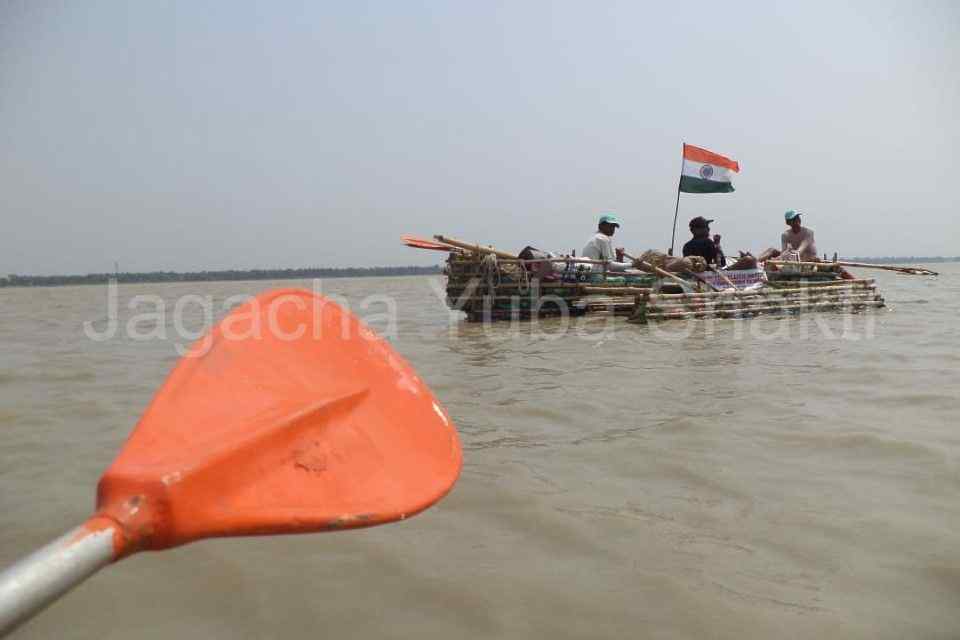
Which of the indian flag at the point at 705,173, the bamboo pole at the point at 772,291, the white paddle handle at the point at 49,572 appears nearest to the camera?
the white paddle handle at the point at 49,572

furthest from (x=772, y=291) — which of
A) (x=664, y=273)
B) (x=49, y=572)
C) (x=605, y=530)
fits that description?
(x=49, y=572)

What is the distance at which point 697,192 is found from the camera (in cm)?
1253

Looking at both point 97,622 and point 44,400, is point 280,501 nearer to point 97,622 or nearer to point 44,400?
point 97,622

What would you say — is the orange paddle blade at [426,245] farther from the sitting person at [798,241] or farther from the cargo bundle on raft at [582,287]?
the sitting person at [798,241]

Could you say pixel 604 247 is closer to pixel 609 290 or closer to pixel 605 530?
pixel 609 290

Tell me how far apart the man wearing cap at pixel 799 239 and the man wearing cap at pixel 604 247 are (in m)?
3.35

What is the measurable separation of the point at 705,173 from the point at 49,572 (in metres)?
12.6

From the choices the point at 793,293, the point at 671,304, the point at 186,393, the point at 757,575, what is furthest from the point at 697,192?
the point at 186,393

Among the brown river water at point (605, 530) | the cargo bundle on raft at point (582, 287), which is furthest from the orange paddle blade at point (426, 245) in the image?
the brown river water at point (605, 530)

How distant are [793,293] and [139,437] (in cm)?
1114

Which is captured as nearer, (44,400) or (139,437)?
(139,437)

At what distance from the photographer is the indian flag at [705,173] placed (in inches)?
490

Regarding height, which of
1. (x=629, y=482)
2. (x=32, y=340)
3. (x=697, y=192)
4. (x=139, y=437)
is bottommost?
(x=32, y=340)

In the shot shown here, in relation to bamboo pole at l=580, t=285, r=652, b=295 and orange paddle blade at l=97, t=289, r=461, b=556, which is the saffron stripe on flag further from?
orange paddle blade at l=97, t=289, r=461, b=556
